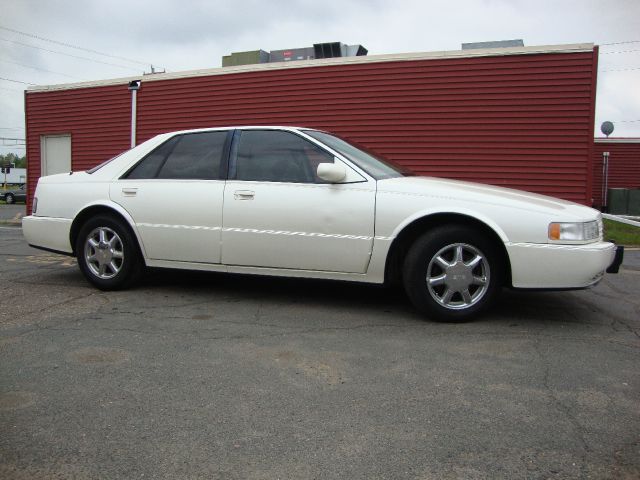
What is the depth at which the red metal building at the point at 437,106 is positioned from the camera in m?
10.5

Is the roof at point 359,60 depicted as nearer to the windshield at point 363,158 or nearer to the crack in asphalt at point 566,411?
the windshield at point 363,158

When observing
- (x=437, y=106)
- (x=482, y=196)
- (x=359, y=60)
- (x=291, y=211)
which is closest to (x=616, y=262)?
(x=482, y=196)

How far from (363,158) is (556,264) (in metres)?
1.75

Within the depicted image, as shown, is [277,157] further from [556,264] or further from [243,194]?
[556,264]

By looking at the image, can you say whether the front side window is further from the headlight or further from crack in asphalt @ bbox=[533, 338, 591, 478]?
crack in asphalt @ bbox=[533, 338, 591, 478]

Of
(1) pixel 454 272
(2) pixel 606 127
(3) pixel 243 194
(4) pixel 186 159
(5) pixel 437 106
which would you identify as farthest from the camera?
(2) pixel 606 127

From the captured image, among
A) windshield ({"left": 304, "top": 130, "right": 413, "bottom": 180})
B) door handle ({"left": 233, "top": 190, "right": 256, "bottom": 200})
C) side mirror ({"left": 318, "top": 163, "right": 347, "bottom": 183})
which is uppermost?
windshield ({"left": 304, "top": 130, "right": 413, "bottom": 180})

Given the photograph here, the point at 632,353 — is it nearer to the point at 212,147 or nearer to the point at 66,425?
the point at 66,425

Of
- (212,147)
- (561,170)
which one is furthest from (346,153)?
(561,170)

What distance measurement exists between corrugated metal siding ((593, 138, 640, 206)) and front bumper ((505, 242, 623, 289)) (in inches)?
820

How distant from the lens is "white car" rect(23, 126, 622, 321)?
404cm

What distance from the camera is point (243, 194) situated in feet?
15.3

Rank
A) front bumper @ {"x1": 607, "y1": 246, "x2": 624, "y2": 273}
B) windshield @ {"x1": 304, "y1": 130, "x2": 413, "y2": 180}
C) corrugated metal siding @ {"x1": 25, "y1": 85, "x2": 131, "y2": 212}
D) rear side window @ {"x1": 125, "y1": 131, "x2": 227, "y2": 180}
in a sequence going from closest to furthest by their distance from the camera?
1. front bumper @ {"x1": 607, "y1": 246, "x2": 624, "y2": 273}
2. windshield @ {"x1": 304, "y1": 130, "x2": 413, "y2": 180}
3. rear side window @ {"x1": 125, "y1": 131, "x2": 227, "y2": 180}
4. corrugated metal siding @ {"x1": 25, "y1": 85, "x2": 131, "y2": 212}

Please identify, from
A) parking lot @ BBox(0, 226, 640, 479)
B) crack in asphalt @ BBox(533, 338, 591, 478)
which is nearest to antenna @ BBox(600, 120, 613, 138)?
parking lot @ BBox(0, 226, 640, 479)
